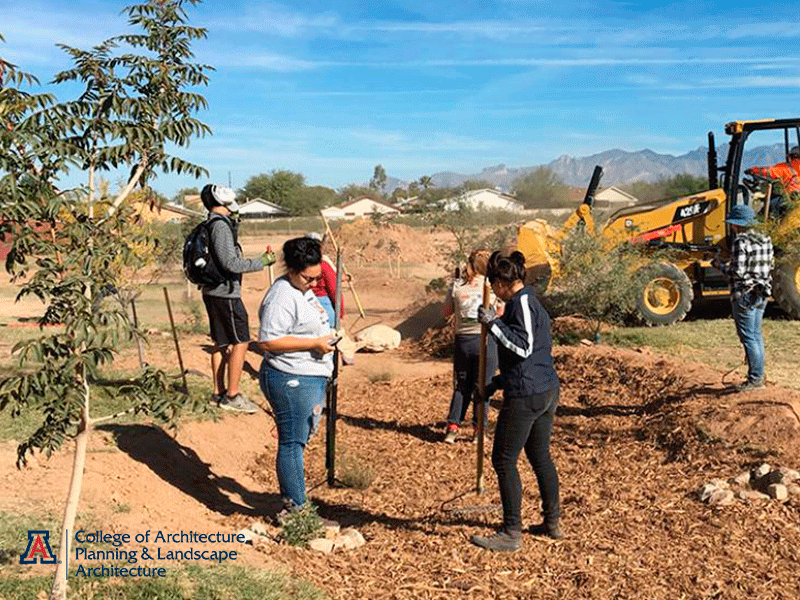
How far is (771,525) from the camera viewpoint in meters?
5.41

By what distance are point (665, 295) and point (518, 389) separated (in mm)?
8085

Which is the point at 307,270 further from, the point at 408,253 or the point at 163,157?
the point at 408,253

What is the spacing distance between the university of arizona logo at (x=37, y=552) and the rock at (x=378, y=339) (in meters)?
8.13

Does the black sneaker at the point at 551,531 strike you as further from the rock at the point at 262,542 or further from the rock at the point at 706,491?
the rock at the point at 262,542

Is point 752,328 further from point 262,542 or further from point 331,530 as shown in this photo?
point 262,542

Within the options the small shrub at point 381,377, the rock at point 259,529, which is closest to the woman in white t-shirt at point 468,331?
the rock at point 259,529

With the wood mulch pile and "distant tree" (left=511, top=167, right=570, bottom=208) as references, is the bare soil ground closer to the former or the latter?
the wood mulch pile

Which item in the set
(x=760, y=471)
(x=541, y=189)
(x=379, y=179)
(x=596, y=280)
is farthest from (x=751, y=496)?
(x=379, y=179)

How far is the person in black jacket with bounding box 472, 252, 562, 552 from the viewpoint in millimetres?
4961

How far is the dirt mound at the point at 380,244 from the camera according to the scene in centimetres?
3017

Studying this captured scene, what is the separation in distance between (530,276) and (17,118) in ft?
32.3

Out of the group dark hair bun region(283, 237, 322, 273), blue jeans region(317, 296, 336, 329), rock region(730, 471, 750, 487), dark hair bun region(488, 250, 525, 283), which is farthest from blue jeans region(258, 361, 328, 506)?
rock region(730, 471, 750, 487)

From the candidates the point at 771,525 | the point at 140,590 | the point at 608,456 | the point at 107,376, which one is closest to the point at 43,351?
the point at 140,590

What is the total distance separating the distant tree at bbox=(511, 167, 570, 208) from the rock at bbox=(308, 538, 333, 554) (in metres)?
64.5
